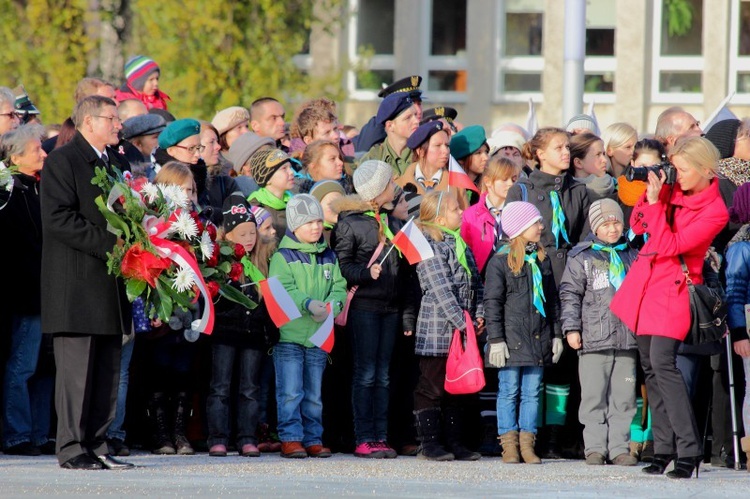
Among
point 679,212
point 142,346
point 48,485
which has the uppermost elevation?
point 679,212

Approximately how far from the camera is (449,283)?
38.9ft

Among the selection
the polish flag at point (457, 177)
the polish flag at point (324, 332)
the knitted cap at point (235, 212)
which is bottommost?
the polish flag at point (324, 332)

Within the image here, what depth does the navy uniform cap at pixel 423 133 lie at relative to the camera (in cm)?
1303

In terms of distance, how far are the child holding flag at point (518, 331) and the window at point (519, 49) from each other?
13.6m

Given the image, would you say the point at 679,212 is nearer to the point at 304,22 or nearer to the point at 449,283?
the point at 449,283

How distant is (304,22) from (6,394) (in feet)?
38.2

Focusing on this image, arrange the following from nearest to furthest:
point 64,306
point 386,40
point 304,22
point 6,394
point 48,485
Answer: point 48,485, point 64,306, point 6,394, point 304,22, point 386,40

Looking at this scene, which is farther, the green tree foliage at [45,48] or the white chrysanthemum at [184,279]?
the green tree foliage at [45,48]

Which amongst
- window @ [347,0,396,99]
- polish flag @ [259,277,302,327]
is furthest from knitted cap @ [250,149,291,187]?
window @ [347,0,396,99]

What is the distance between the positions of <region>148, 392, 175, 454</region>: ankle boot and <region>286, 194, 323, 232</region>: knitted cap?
1.51 m

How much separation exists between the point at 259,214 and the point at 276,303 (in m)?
0.80

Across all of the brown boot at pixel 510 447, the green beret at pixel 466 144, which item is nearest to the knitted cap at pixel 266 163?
the green beret at pixel 466 144

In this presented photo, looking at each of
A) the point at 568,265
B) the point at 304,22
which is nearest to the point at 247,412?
the point at 568,265

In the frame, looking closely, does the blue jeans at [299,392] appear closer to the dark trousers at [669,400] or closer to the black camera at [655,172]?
the dark trousers at [669,400]
